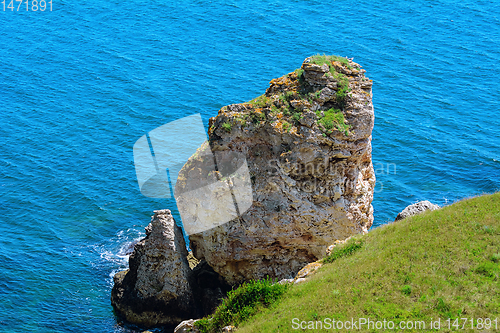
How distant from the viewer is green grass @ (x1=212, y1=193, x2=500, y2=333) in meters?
20.1

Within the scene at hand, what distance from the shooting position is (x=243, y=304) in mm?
25000

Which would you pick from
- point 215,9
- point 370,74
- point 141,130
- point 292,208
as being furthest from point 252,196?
point 215,9

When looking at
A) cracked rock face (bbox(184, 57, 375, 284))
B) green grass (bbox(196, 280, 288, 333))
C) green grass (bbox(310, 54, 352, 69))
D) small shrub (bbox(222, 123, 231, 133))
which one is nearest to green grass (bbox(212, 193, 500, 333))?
green grass (bbox(196, 280, 288, 333))

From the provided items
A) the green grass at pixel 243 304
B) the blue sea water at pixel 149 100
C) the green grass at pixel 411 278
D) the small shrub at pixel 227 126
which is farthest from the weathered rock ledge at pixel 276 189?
the green grass at pixel 243 304

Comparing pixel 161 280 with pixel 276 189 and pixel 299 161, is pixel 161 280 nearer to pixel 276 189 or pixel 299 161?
pixel 276 189

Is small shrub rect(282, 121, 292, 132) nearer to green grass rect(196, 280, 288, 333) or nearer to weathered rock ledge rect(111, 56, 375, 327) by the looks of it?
weathered rock ledge rect(111, 56, 375, 327)

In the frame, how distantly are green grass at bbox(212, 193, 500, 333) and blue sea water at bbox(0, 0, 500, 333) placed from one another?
54.6 feet

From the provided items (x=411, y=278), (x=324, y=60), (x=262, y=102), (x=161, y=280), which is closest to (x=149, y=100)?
(x=161, y=280)

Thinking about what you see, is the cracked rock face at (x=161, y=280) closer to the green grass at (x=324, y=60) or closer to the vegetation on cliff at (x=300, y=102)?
the vegetation on cliff at (x=300, y=102)

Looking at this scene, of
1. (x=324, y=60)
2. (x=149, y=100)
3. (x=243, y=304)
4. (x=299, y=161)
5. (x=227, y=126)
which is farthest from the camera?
(x=149, y=100)

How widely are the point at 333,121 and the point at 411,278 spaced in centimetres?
1152

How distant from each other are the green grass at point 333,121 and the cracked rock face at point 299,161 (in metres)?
0.06

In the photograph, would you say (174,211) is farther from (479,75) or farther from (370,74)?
(479,75)

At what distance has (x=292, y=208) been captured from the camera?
→ 3159cm
